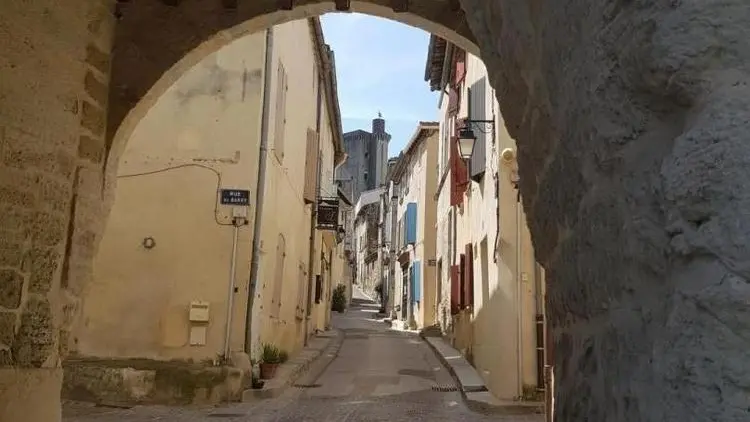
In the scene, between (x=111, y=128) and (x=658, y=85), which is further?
(x=111, y=128)

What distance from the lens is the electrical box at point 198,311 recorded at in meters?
7.96

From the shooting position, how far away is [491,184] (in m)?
8.33

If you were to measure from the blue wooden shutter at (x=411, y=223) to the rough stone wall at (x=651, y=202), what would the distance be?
59.0 ft

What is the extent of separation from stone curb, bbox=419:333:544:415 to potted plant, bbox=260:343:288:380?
92.1 inches

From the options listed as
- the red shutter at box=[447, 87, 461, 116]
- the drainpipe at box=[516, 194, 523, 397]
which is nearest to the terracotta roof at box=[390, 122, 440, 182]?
the red shutter at box=[447, 87, 461, 116]

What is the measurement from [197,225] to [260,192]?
0.83 m

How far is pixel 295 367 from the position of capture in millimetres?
9922

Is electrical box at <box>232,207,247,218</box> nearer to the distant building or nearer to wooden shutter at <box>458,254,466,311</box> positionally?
wooden shutter at <box>458,254,466,311</box>

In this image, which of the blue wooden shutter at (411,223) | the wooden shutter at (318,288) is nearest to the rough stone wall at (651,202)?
the wooden shutter at (318,288)

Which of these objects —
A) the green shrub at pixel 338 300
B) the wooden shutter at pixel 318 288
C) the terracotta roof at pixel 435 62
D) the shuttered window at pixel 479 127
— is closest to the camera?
the shuttered window at pixel 479 127

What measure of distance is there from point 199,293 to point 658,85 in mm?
7598

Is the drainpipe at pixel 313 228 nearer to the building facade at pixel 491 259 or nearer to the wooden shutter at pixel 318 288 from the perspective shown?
the wooden shutter at pixel 318 288

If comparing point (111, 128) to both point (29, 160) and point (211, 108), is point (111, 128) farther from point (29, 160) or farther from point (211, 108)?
point (211, 108)

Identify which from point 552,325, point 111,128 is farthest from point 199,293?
point 552,325
